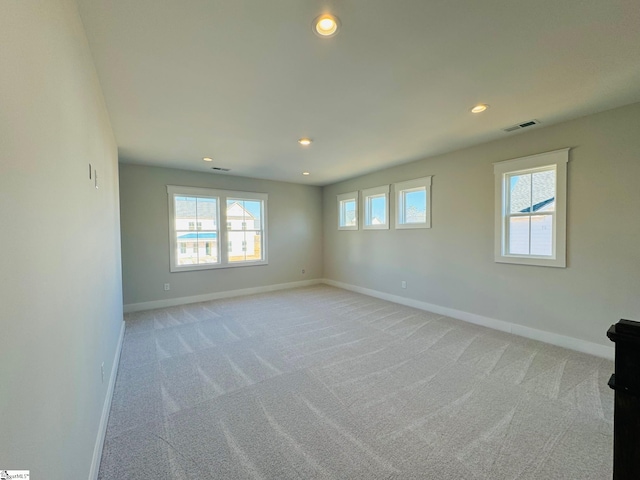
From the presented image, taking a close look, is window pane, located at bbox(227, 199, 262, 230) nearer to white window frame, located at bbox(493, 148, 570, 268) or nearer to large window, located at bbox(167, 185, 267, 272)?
large window, located at bbox(167, 185, 267, 272)

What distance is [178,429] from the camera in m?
1.96

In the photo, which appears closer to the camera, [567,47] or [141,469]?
[141,469]

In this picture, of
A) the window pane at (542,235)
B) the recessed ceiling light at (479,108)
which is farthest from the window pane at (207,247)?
the window pane at (542,235)

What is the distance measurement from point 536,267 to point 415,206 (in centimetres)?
209

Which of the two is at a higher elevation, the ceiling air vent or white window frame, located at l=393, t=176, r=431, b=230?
the ceiling air vent

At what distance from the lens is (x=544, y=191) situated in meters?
3.44

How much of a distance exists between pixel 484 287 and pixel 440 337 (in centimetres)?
111

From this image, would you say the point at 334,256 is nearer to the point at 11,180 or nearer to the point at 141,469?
the point at 141,469

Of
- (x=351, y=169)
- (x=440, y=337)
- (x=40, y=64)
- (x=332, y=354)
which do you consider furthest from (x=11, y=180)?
(x=351, y=169)

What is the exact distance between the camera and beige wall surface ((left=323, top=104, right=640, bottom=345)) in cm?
284

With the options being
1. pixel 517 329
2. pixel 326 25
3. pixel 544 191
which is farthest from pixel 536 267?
pixel 326 25

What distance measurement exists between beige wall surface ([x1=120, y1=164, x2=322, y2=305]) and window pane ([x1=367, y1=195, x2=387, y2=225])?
1.73m

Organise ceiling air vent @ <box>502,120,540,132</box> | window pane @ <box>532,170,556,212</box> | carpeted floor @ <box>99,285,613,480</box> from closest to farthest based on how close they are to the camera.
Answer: carpeted floor @ <box>99,285,613,480</box>
ceiling air vent @ <box>502,120,540,132</box>
window pane @ <box>532,170,556,212</box>

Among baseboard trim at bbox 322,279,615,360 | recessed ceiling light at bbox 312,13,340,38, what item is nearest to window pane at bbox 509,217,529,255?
baseboard trim at bbox 322,279,615,360
